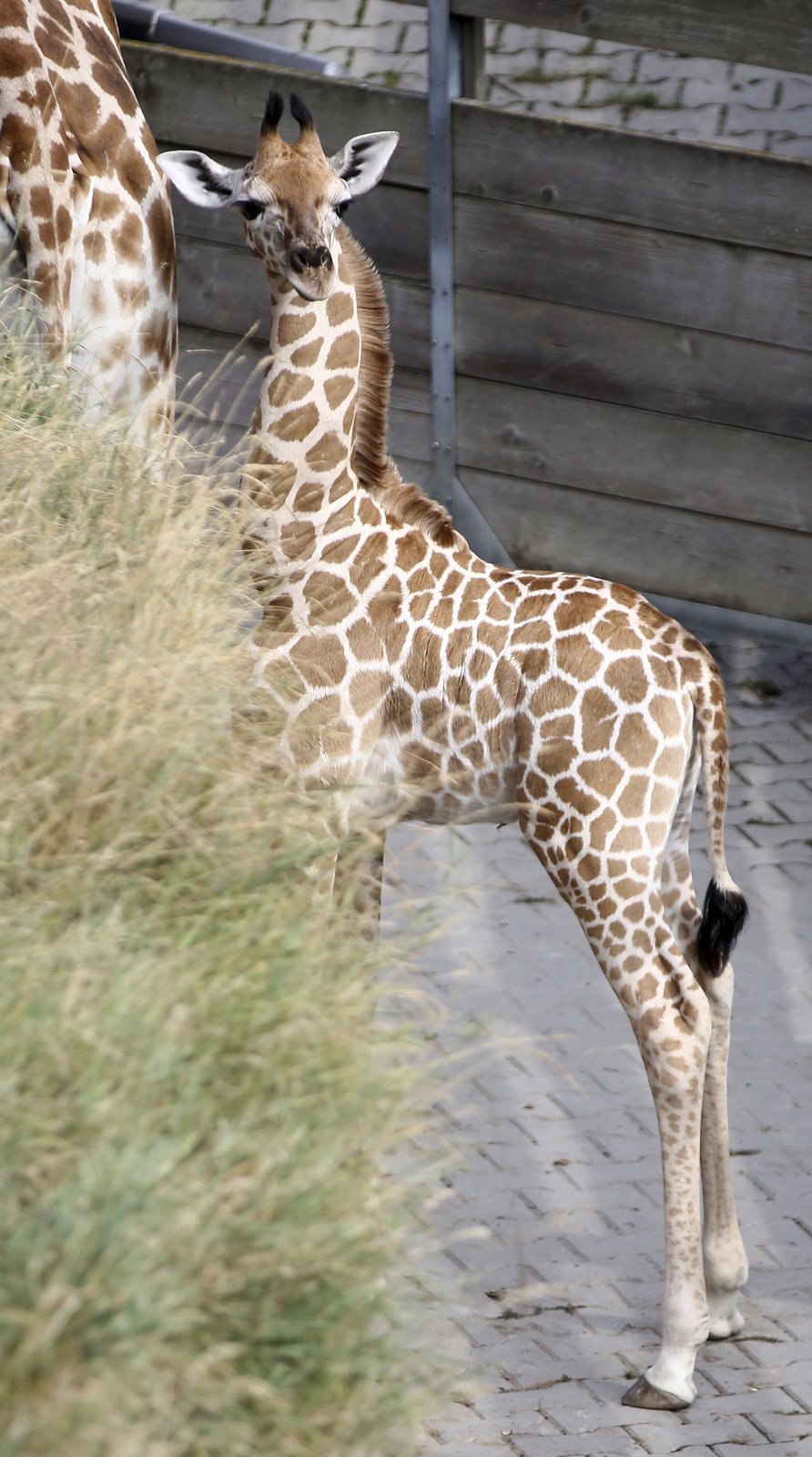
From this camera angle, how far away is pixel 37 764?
3.22 metres

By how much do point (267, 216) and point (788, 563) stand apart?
146 inches

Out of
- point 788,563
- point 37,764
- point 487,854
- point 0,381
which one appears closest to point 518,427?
point 788,563

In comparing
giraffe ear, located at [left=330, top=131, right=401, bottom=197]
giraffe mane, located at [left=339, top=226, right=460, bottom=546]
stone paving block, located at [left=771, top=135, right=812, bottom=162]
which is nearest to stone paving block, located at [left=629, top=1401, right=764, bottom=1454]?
giraffe mane, located at [left=339, top=226, right=460, bottom=546]

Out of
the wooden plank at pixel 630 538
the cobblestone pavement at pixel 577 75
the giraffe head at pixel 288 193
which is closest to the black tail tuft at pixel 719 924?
the giraffe head at pixel 288 193

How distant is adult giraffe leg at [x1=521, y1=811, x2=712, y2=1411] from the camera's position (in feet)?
13.0

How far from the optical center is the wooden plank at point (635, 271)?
23.6 ft

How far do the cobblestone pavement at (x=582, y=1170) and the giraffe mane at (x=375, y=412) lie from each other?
2.89 feet

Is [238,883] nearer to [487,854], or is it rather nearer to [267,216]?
[267,216]

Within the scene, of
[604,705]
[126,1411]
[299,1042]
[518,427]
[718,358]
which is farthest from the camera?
[518,427]

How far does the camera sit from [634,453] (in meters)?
7.66

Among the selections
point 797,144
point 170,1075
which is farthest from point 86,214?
point 797,144

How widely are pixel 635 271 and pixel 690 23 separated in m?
0.98

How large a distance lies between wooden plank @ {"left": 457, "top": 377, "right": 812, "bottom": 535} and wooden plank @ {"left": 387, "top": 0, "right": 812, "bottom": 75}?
4.77ft

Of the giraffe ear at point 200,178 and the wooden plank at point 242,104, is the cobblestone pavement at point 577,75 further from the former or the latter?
Answer: the giraffe ear at point 200,178
